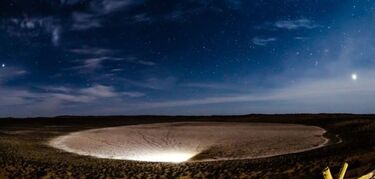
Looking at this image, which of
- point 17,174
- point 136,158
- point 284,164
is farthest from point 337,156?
point 17,174

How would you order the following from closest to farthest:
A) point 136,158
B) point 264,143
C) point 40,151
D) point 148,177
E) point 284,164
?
1. point 148,177
2. point 284,164
3. point 136,158
4. point 40,151
5. point 264,143

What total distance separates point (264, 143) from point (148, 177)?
11.7 m

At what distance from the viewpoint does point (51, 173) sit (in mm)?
13000

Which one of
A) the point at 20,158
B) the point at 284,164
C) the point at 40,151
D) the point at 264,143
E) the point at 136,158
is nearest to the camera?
the point at 284,164

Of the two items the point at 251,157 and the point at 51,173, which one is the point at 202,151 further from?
the point at 51,173

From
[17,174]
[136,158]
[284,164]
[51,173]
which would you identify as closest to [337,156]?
[284,164]

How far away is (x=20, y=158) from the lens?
53.4ft

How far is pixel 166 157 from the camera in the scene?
17.3 m

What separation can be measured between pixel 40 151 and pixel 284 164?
1410 cm

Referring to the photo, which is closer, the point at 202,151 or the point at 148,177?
the point at 148,177

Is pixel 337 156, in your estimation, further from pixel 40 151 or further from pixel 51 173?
pixel 40 151

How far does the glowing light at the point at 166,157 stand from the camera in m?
16.5

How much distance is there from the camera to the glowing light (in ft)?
54.2

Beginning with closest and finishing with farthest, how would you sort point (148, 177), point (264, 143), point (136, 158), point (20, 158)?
point (148, 177), point (20, 158), point (136, 158), point (264, 143)
